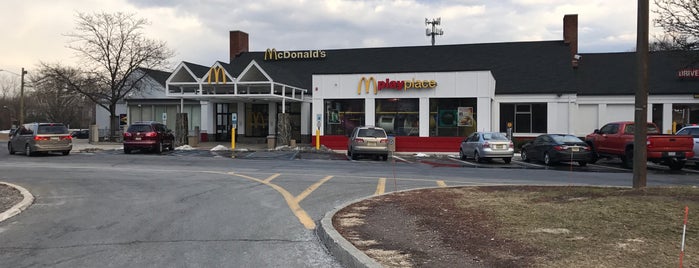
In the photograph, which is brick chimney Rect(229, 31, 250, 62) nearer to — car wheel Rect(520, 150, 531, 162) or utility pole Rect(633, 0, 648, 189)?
car wheel Rect(520, 150, 531, 162)

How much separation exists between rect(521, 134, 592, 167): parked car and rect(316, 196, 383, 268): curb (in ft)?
53.9

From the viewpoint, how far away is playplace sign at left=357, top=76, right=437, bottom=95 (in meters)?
31.2

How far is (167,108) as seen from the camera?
4591 centimetres

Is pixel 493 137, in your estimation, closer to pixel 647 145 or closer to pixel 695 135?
pixel 647 145

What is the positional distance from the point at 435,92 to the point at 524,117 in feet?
25.2

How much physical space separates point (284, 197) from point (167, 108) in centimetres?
3701

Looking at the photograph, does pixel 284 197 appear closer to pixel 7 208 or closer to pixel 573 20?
pixel 7 208

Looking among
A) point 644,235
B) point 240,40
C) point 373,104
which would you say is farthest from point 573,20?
point 644,235

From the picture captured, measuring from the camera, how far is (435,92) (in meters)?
31.3

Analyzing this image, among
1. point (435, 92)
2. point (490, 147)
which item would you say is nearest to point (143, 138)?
point (435, 92)

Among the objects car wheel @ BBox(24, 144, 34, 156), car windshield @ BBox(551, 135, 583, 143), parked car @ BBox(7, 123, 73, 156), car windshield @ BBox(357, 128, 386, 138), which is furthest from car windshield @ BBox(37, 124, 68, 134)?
car windshield @ BBox(551, 135, 583, 143)

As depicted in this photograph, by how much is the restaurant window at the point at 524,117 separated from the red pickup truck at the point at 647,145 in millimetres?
10763

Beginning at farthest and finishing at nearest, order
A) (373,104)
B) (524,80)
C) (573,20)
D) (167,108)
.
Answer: (167,108) < (573,20) < (524,80) < (373,104)

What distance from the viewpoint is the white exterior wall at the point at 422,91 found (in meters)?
30.6
